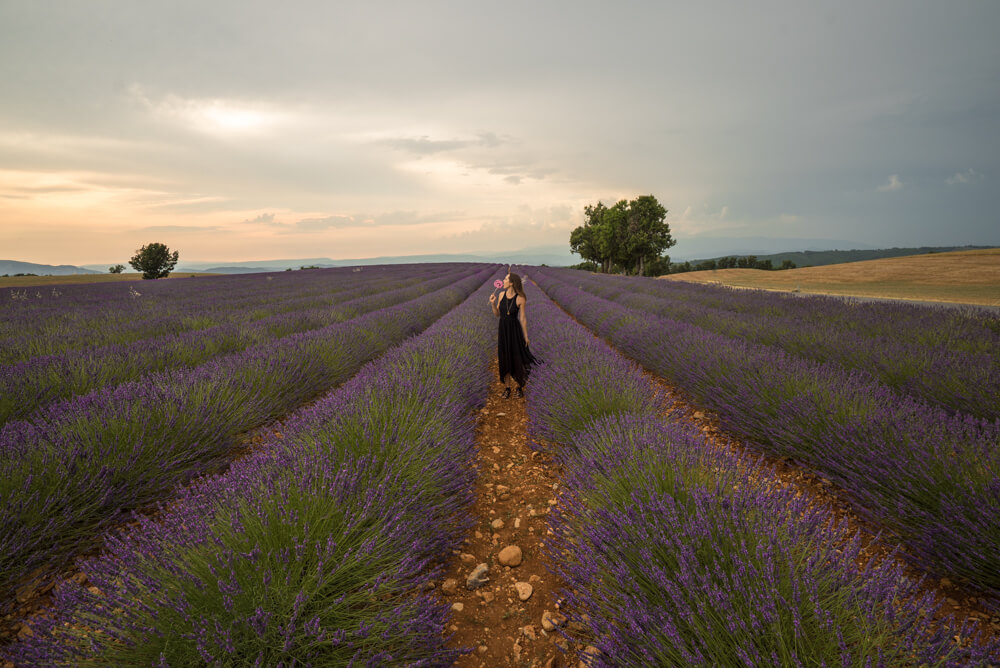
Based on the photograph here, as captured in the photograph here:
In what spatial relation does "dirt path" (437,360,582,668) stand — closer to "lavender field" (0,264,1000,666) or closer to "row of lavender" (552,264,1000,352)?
"lavender field" (0,264,1000,666)

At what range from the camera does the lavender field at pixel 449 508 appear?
1034 millimetres

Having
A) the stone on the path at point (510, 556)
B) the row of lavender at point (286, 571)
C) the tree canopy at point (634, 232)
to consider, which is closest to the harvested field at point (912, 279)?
the tree canopy at point (634, 232)

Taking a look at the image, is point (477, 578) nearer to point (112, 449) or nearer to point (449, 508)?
point (449, 508)

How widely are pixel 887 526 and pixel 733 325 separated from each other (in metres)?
4.28

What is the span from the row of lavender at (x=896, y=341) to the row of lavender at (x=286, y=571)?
3830 mm

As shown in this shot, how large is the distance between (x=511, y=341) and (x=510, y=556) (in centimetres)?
267

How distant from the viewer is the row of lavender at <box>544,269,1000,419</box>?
2.89 m

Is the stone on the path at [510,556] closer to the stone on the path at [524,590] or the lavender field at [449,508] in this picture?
the stone on the path at [524,590]

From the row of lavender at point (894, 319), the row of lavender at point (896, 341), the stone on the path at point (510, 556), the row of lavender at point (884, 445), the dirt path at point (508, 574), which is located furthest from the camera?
the row of lavender at point (894, 319)

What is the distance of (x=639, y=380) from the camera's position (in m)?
3.30

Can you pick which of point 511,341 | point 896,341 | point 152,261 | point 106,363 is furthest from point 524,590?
point 152,261

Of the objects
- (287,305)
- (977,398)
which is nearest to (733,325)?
(977,398)

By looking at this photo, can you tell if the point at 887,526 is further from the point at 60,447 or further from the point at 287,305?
the point at 287,305

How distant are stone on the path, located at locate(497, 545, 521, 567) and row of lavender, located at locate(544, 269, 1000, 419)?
3385 millimetres
